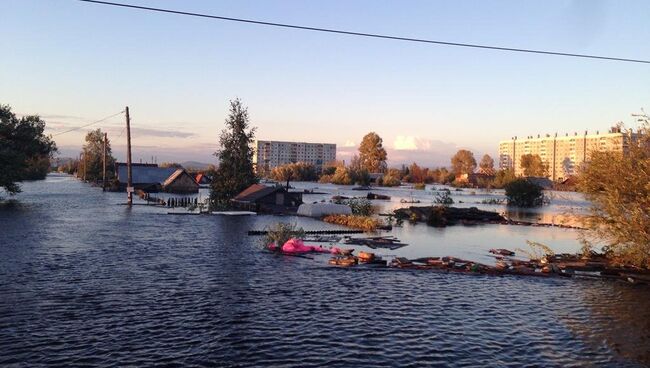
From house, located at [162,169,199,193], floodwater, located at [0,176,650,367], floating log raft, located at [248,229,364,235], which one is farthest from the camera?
house, located at [162,169,199,193]

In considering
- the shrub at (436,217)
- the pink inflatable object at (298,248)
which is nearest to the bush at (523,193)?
the shrub at (436,217)

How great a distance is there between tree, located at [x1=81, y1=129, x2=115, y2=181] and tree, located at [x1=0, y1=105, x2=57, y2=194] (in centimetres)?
5203

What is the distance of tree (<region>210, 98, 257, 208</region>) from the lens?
70938 millimetres

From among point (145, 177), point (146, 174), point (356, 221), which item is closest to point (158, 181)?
point (145, 177)

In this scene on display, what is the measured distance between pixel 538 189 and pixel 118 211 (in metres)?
77.5

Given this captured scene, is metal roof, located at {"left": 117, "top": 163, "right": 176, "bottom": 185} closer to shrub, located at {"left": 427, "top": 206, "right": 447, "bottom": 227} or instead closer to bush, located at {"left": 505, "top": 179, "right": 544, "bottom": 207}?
shrub, located at {"left": 427, "top": 206, "right": 447, "bottom": 227}

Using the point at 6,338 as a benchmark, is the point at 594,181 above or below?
above

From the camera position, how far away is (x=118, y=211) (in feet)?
189

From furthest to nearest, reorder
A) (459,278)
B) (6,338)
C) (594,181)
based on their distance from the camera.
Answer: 1. (594,181)
2. (459,278)
3. (6,338)

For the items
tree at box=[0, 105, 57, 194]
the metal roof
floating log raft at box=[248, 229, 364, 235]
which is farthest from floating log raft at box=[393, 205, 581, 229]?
the metal roof

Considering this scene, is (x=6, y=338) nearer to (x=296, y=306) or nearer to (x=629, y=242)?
(x=296, y=306)

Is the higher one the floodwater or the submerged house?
the submerged house

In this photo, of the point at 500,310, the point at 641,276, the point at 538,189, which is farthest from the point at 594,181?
the point at 538,189

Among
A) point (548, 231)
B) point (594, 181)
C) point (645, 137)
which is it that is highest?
point (645, 137)
